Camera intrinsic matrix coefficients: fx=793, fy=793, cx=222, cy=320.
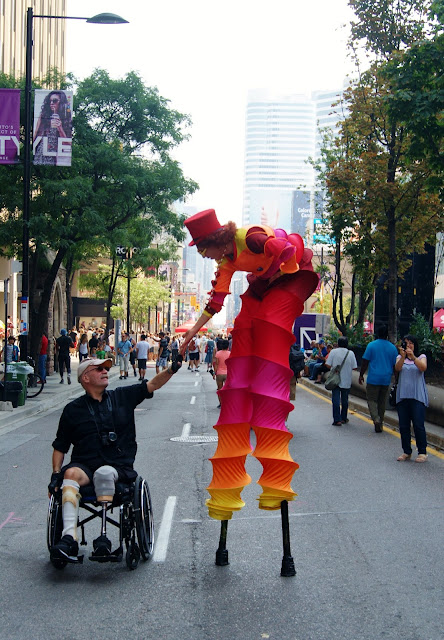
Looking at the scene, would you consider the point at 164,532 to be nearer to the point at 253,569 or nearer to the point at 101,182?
the point at 253,569

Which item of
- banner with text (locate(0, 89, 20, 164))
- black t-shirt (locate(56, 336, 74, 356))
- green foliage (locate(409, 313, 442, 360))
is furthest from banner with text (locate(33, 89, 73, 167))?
green foliage (locate(409, 313, 442, 360))

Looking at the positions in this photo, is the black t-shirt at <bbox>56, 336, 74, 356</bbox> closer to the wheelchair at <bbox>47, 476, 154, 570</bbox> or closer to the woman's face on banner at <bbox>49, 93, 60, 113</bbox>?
the woman's face on banner at <bbox>49, 93, 60, 113</bbox>

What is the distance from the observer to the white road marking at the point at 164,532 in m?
6.07

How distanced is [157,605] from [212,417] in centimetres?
1200

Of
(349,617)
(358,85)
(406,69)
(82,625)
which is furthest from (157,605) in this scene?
(358,85)

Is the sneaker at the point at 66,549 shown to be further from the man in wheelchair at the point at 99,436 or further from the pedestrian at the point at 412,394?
the pedestrian at the point at 412,394

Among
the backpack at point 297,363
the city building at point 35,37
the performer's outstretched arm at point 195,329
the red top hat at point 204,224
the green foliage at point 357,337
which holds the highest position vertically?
the city building at point 35,37

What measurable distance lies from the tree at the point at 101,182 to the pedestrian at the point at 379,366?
1299cm

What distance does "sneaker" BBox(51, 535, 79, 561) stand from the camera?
17.2ft

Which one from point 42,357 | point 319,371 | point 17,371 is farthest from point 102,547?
point 319,371

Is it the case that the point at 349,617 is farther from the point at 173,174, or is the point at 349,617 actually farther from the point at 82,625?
the point at 173,174

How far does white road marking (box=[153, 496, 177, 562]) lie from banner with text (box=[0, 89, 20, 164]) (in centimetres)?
1258

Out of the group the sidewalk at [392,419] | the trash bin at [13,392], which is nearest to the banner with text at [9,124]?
the trash bin at [13,392]

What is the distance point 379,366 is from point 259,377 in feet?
25.9
